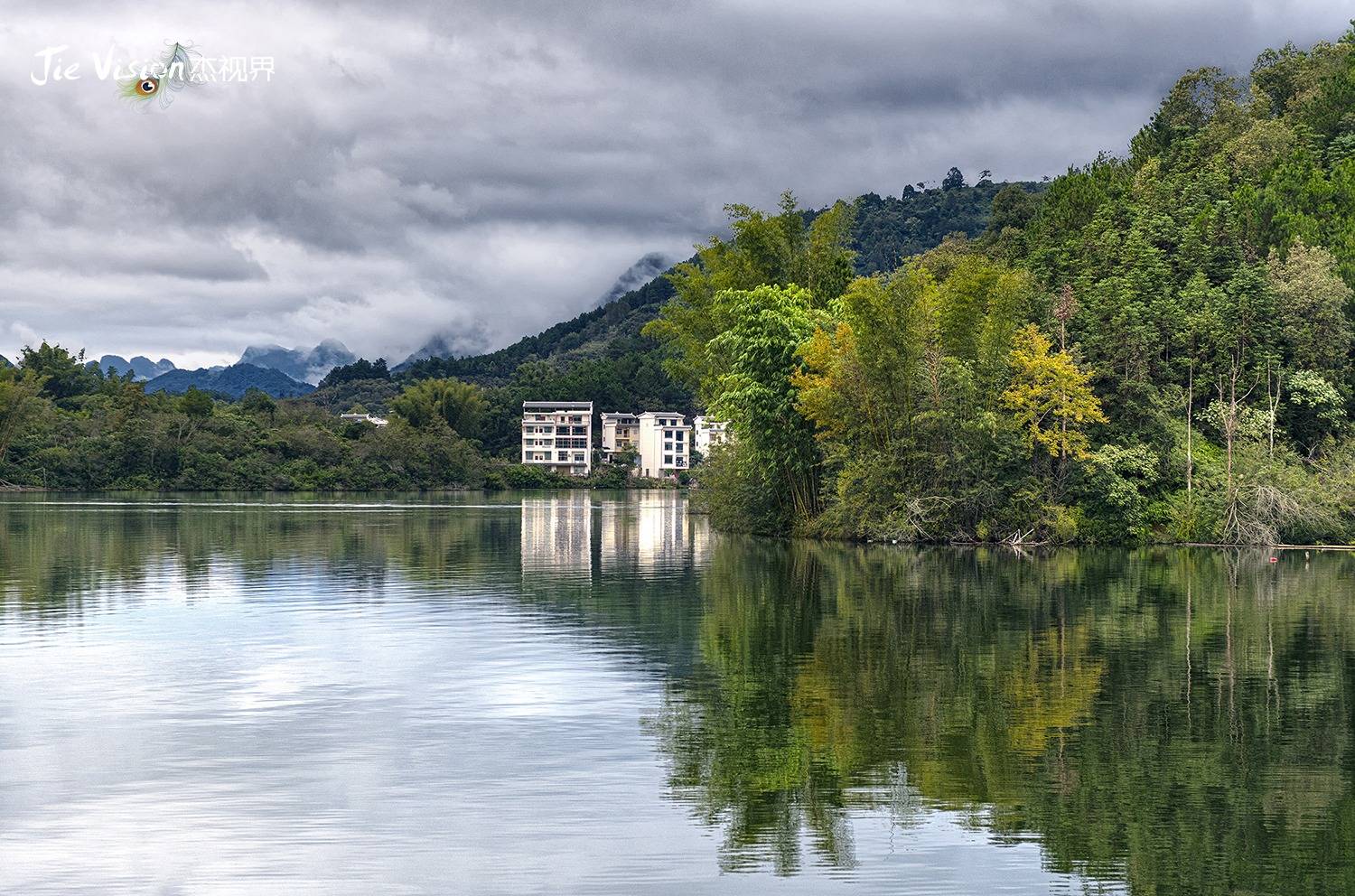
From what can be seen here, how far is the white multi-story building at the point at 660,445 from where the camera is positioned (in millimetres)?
158000

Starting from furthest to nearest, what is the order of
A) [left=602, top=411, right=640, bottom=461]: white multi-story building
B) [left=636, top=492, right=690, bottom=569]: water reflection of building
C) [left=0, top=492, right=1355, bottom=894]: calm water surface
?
1. [left=602, top=411, right=640, bottom=461]: white multi-story building
2. [left=636, top=492, right=690, bottom=569]: water reflection of building
3. [left=0, top=492, right=1355, bottom=894]: calm water surface

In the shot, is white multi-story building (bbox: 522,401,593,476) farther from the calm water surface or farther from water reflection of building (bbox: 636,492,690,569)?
the calm water surface

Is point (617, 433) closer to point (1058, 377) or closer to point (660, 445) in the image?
point (660, 445)

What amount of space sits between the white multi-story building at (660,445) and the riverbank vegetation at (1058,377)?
305ft

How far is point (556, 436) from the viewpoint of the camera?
156 meters

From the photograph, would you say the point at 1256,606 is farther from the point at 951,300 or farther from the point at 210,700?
the point at 951,300

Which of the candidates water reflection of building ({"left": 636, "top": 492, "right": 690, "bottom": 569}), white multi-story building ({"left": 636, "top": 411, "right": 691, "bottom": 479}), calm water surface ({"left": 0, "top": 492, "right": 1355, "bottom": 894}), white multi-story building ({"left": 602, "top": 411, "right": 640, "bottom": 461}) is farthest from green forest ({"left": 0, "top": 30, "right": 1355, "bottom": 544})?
white multi-story building ({"left": 602, "top": 411, "right": 640, "bottom": 461})

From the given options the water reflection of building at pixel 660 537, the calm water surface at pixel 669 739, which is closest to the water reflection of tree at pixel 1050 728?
the calm water surface at pixel 669 739

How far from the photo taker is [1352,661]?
66.2 ft

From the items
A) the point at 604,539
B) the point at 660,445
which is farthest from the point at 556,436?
the point at 604,539

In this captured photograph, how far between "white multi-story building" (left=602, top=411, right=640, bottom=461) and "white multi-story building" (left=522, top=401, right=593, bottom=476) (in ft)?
9.85

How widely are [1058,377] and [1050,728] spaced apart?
1419 inches

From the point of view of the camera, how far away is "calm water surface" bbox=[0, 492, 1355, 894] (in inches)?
398

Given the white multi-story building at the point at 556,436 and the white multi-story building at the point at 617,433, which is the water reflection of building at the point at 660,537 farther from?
the white multi-story building at the point at 617,433
